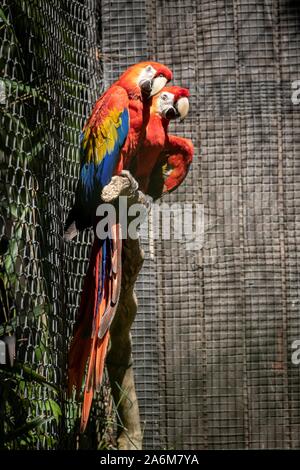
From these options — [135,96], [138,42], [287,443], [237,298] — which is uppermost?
[138,42]

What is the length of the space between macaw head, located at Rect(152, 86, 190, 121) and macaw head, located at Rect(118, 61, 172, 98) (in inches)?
1.9

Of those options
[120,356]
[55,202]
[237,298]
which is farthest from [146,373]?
[55,202]

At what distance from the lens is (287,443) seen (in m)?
2.08

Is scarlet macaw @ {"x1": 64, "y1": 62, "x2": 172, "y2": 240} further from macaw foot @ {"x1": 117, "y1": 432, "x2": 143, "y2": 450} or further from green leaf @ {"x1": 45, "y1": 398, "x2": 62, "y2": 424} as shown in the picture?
macaw foot @ {"x1": 117, "y1": 432, "x2": 143, "y2": 450}

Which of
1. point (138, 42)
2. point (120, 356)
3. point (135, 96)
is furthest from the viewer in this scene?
point (138, 42)

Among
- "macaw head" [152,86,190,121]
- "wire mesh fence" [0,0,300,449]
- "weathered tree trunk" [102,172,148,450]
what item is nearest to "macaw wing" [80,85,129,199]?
"macaw head" [152,86,190,121]

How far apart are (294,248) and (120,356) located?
0.54m

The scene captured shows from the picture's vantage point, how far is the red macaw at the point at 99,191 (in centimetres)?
161

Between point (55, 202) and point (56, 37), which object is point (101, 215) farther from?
point (56, 37)

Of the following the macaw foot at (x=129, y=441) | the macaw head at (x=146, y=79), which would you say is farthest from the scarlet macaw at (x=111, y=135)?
the macaw foot at (x=129, y=441)

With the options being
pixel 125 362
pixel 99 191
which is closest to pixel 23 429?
pixel 99 191

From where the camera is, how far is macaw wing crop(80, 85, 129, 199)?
66.0 inches

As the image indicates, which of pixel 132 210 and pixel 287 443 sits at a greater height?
pixel 132 210

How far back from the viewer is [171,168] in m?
1.91
